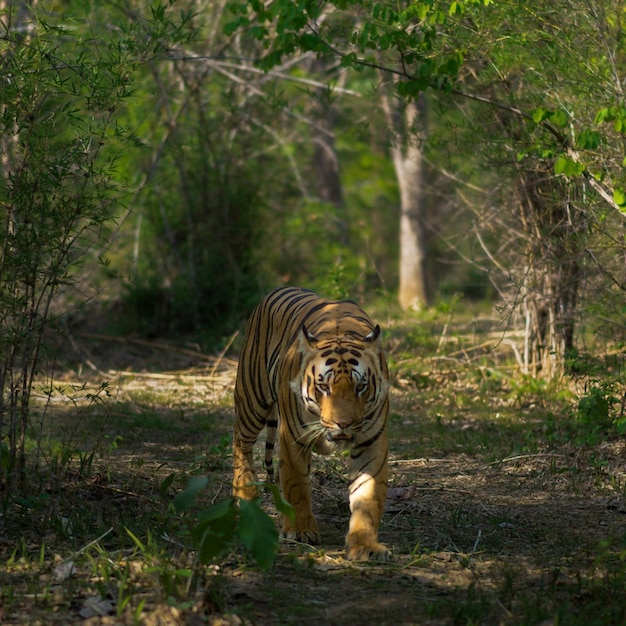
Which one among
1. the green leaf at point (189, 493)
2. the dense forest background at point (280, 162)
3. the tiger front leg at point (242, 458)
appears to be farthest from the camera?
the tiger front leg at point (242, 458)

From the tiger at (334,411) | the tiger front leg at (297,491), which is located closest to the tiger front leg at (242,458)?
the tiger at (334,411)

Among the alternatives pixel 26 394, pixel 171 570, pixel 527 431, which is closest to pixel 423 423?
pixel 527 431

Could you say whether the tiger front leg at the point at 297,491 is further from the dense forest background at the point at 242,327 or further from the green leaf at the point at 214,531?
the green leaf at the point at 214,531

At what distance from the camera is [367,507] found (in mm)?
4941

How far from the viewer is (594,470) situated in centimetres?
679

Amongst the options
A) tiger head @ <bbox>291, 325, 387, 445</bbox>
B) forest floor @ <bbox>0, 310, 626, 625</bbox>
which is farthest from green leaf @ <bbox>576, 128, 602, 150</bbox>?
forest floor @ <bbox>0, 310, 626, 625</bbox>

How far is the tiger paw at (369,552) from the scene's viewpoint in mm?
4777

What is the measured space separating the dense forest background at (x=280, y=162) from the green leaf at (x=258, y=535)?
5.46 feet

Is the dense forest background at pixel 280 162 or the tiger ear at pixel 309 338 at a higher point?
the dense forest background at pixel 280 162

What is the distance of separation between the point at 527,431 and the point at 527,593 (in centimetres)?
362

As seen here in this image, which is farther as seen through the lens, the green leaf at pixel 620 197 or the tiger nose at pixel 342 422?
the green leaf at pixel 620 197

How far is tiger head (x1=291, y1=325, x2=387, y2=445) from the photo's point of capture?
4730mm

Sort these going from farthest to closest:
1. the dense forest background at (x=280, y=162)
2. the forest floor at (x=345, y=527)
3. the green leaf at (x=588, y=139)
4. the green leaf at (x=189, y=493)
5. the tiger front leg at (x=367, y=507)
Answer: the green leaf at (x=588, y=139)
the dense forest background at (x=280, y=162)
the tiger front leg at (x=367, y=507)
the green leaf at (x=189, y=493)
the forest floor at (x=345, y=527)

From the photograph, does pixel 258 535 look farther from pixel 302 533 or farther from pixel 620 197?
pixel 620 197
